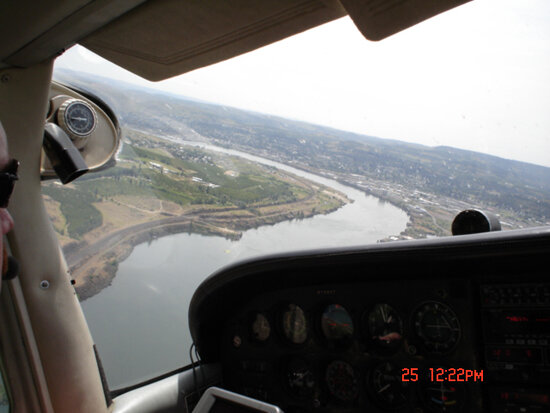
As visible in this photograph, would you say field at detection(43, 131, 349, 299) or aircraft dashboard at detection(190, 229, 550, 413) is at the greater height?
field at detection(43, 131, 349, 299)

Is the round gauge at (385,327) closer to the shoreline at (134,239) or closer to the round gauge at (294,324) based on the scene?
the round gauge at (294,324)

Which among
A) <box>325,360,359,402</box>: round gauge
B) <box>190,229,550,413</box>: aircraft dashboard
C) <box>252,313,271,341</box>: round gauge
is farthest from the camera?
<box>252,313,271,341</box>: round gauge

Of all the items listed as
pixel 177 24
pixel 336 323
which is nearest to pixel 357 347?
pixel 336 323

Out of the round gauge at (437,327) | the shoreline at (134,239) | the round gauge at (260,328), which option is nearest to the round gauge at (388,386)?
the round gauge at (437,327)

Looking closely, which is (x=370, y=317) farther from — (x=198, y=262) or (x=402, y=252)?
A: (x=198, y=262)

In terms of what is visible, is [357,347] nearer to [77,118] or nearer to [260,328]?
[260,328]
